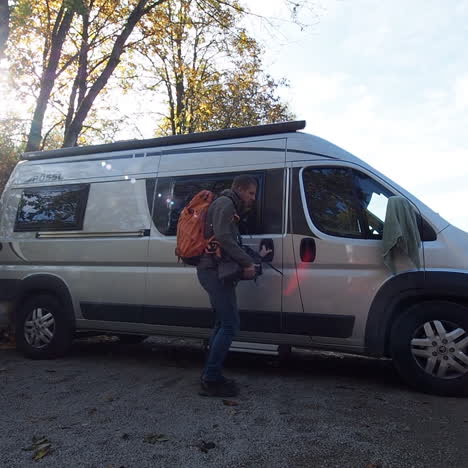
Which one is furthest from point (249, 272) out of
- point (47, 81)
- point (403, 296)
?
point (47, 81)

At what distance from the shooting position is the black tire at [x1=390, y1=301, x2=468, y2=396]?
4.02 meters

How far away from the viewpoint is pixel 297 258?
456 centimetres

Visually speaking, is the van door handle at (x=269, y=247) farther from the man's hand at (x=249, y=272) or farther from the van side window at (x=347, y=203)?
the man's hand at (x=249, y=272)

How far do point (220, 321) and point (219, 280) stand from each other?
341 mm

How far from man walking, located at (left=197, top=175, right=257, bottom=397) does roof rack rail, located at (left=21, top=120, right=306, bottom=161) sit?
3.21ft

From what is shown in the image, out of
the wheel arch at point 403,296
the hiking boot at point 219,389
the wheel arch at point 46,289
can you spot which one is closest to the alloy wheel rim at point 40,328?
the wheel arch at point 46,289

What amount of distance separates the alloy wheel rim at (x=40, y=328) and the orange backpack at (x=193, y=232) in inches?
98.8

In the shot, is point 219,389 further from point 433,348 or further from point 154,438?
point 433,348

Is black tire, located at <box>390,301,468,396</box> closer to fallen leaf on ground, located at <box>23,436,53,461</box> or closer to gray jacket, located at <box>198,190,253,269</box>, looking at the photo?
gray jacket, located at <box>198,190,253,269</box>

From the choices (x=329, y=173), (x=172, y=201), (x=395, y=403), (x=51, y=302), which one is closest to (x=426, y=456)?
(x=395, y=403)

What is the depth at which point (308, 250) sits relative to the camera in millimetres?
4535

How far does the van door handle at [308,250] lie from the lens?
4.52 metres

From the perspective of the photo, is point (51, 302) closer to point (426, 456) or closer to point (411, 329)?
point (411, 329)

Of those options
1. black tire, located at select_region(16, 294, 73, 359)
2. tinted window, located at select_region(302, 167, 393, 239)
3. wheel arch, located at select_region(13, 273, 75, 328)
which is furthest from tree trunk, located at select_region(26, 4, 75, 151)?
→ tinted window, located at select_region(302, 167, 393, 239)
